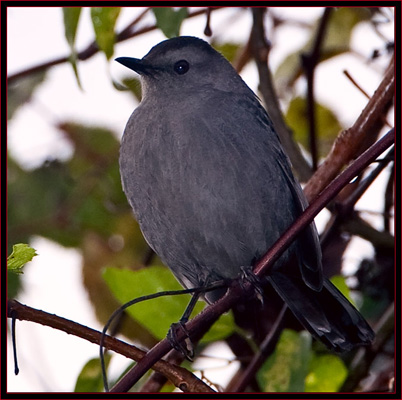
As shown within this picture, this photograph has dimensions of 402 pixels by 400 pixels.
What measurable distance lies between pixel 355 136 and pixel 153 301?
1.25m

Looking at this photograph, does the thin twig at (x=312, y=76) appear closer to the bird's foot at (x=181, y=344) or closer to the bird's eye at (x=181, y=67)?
the bird's eye at (x=181, y=67)

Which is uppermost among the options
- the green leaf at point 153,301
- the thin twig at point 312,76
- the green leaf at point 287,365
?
the thin twig at point 312,76

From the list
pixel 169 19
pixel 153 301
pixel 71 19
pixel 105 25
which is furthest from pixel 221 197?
pixel 71 19

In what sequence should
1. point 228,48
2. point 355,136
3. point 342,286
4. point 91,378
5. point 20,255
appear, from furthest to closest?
1. point 228,48
2. point 342,286
3. point 355,136
4. point 91,378
5. point 20,255

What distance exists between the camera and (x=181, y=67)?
4.04 metres

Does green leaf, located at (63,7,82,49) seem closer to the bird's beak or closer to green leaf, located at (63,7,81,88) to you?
green leaf, located at (63,7,81,88)

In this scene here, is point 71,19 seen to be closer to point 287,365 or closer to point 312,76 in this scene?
point 312,76

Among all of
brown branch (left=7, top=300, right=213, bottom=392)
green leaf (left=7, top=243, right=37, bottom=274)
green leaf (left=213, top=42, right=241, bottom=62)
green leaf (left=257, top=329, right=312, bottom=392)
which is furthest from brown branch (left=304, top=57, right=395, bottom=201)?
green leaf (left=213, top=42, right=241, bottom=62)

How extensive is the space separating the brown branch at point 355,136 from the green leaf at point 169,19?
952 mm

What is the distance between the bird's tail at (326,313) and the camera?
339 centimetres

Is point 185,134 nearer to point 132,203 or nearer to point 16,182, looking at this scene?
point 132,203

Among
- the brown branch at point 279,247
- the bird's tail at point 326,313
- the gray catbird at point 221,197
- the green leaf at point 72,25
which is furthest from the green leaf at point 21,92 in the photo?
the brown branch at point 279,247

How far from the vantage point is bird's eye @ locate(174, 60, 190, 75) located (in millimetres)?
4027

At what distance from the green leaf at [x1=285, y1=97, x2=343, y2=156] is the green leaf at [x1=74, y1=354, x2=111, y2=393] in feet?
8.18
